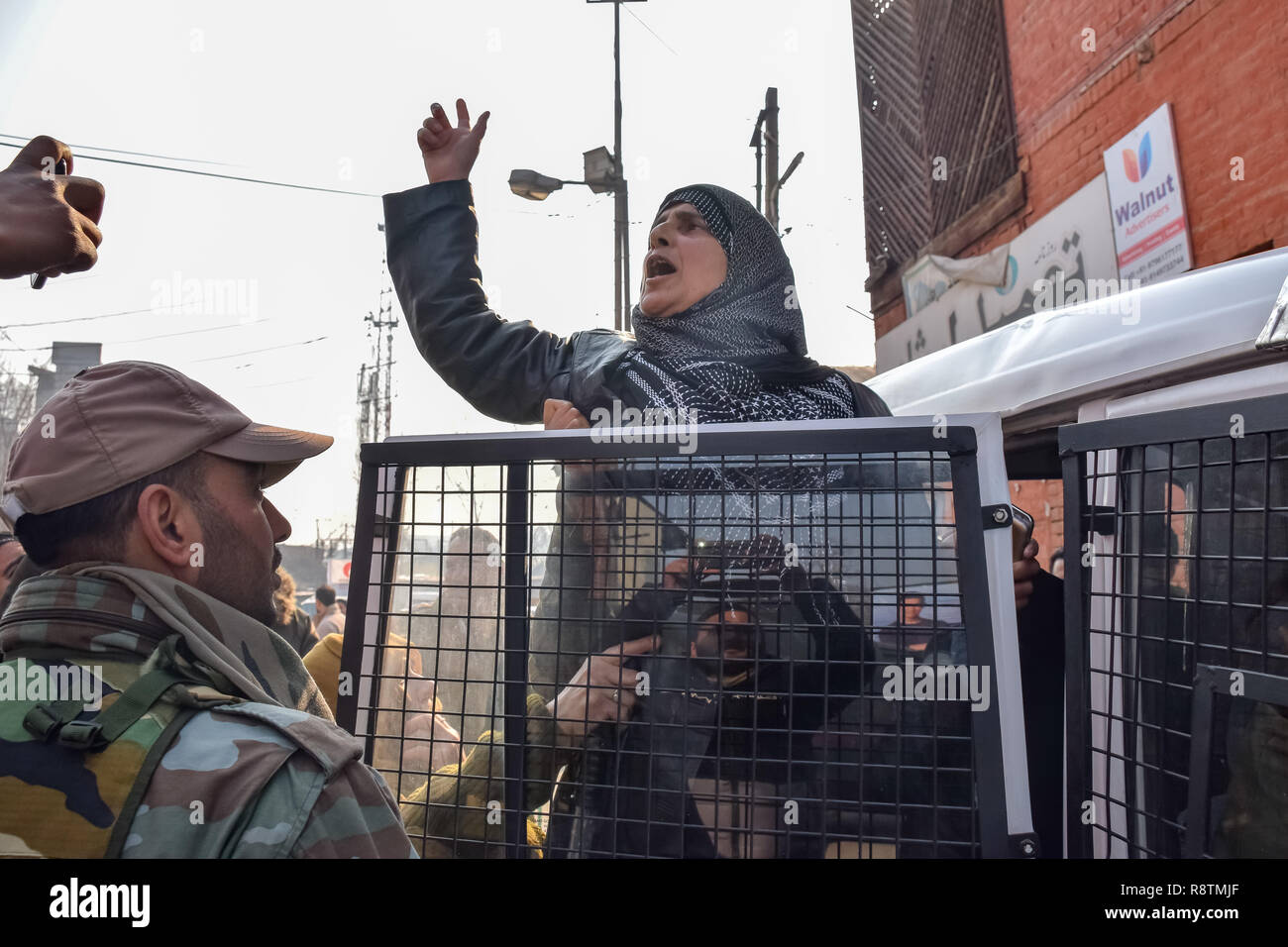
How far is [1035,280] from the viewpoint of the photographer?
7770 millimetres

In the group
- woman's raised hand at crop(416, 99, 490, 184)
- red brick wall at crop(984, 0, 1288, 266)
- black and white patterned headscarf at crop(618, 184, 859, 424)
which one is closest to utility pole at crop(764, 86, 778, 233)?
red brick wall at crop(984, 0, 1288, 266)

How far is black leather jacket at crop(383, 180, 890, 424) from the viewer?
206 centimetres

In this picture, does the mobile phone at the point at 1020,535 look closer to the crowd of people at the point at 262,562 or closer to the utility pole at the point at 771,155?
the crowd of people at the point at 262,562

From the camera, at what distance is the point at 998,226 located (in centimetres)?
863

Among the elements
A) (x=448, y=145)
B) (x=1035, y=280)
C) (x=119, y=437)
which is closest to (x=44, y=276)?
(x=119, y=437)

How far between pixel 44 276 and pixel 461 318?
0.79m

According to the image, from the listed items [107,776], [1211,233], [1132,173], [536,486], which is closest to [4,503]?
[107,776]

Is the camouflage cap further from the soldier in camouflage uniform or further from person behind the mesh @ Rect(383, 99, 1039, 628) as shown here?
person behind the mesh @ Rect(383, 99, 1039, 628)

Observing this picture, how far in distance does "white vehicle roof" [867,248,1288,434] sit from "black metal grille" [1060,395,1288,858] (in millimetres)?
319

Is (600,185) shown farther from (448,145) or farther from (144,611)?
(144,611)

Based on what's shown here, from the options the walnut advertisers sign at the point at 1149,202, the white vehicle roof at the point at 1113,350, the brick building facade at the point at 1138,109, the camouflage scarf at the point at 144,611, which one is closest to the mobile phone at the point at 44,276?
the camouflage scarf at the point at 144,611

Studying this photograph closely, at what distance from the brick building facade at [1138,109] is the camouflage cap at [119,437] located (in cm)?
576

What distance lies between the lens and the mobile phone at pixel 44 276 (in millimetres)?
1638
